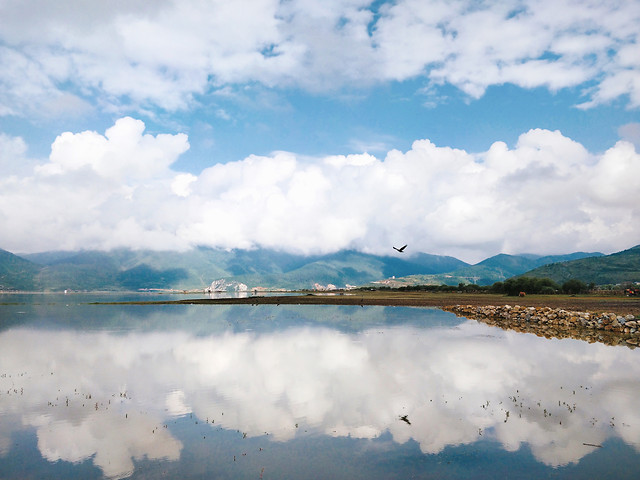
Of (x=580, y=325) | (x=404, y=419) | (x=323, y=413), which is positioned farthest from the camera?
(x=580, y=325)

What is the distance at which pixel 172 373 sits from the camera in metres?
29.2

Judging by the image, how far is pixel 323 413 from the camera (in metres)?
19.6

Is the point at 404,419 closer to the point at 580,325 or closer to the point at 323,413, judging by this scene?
the point at 323,413

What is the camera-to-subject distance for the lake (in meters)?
14.0

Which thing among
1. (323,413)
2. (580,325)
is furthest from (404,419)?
(580,325)

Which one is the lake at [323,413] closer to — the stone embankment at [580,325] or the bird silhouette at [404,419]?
the bird silhouette at [404,419]

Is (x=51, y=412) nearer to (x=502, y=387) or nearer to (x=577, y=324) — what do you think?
(x=502, y=387)

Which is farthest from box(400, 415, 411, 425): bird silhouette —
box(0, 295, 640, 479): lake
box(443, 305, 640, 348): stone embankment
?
box(443, 305, 640, 348): stone embankment

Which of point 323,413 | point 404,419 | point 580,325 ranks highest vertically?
point 323,413

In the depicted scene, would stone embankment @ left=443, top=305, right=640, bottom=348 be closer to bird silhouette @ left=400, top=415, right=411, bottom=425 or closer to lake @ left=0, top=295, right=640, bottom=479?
lake @ left=0, top=295, right=640, bottom=479

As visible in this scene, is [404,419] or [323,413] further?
[323,413]

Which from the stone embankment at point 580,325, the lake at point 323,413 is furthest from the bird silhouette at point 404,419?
the stone embankment at point 580,325

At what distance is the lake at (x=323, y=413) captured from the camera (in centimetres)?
1400

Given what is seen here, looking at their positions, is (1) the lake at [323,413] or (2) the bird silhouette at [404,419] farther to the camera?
(2) the bird silhouette at [404,419]
